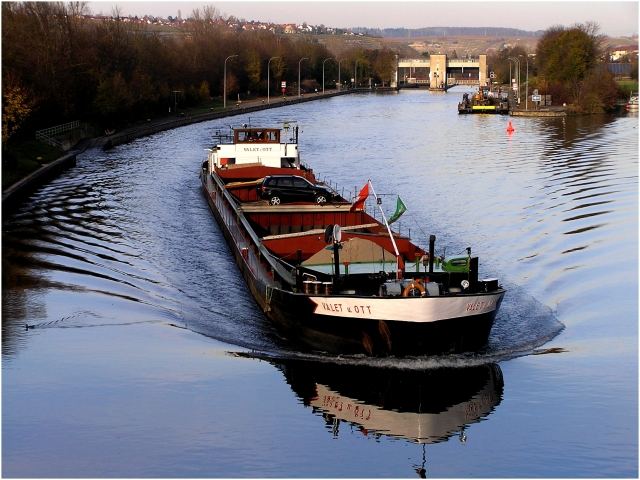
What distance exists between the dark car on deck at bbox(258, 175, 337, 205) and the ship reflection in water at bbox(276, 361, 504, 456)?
1692 cm

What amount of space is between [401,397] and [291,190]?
768 inches

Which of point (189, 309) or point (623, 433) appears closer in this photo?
point (623, 433)

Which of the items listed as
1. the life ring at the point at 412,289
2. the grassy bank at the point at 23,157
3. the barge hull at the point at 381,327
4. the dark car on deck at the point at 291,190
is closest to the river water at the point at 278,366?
the barge hull at the point at 381,327

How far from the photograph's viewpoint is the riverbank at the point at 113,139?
152ft

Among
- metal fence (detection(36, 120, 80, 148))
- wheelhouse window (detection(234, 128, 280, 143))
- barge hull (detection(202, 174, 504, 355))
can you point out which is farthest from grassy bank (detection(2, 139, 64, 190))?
barge hull (detection(202, 174, 504, 355))

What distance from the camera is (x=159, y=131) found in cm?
8619

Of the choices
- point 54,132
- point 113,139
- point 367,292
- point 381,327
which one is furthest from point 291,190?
point 113,139

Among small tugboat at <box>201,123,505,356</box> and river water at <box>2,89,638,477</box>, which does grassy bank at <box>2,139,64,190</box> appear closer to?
river water at <box>2,89,638,477</box>

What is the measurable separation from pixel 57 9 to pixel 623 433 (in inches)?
2939

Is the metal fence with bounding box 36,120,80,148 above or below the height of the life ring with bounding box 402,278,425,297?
above

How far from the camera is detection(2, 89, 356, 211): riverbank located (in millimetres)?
46312

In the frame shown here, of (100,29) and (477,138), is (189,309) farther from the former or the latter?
(100,29)

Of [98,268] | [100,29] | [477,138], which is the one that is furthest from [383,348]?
[100,29]

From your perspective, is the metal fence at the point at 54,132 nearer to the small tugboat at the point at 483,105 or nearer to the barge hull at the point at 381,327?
the barge hull at the point at 381,327
